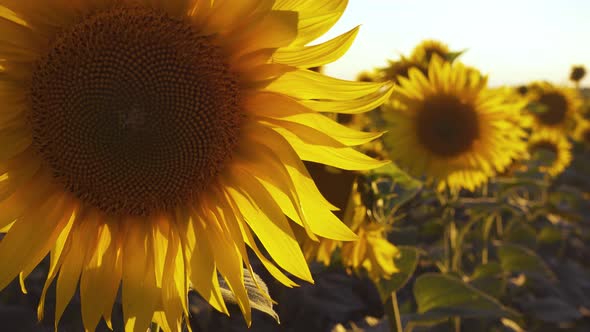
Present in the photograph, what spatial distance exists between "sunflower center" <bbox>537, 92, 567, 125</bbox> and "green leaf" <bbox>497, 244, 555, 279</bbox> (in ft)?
12.2

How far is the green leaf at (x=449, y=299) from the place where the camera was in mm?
2500

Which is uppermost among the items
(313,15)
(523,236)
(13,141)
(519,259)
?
(313,15)

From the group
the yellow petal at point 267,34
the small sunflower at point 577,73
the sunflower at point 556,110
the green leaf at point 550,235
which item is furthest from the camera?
the small sunflower at point 577,73

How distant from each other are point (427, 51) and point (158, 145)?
4.15 metres

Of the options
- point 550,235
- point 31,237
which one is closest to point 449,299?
point 31,237

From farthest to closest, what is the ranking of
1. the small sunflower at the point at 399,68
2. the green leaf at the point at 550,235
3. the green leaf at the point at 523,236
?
the green leaf at the point at 550,235 → the green leaf at the point at 523,236 → the small sunflower at the point at 399,68

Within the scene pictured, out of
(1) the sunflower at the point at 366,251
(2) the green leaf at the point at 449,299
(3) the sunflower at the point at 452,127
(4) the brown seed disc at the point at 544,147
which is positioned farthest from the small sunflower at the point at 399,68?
(4) the brown seed disc at the point at 544,147

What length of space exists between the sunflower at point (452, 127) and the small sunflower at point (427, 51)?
89cm

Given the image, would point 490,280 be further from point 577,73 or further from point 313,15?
point 577,73

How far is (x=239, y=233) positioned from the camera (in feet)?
5.03

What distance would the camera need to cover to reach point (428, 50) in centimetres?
538

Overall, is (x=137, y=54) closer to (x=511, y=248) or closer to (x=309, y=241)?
(x=309, y=241)

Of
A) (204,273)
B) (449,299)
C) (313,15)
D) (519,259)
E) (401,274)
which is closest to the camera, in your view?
(313,15)

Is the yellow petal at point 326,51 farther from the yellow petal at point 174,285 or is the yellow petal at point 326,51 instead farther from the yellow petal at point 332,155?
the yellow petal at point 174,285
